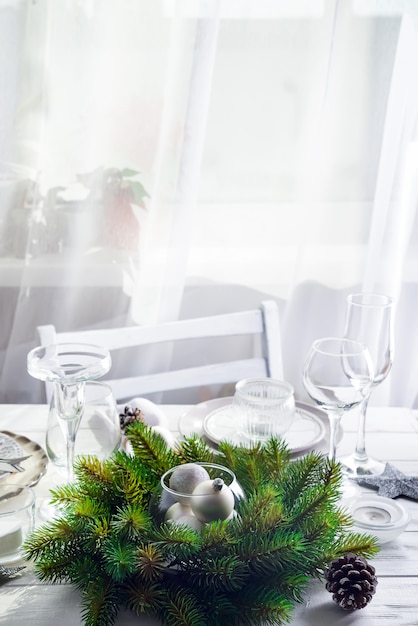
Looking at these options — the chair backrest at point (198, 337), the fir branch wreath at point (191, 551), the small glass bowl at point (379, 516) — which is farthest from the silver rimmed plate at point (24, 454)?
the small glass bowl at point (379, 516)

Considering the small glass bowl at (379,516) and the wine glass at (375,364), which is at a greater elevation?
the wine glass at (375,364)

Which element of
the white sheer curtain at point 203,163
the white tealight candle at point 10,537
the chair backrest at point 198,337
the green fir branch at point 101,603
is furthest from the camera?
the white sheer curtain at point 203,163

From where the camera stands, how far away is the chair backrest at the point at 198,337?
1505 millimetres

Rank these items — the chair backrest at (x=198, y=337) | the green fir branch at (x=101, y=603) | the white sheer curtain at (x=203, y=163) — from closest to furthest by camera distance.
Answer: the green fir branch at (x=101, y=603), the chair backrest at (x=198, y=337), the white sheer curtain at (x=203, y=163)

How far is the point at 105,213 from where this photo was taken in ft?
6.56

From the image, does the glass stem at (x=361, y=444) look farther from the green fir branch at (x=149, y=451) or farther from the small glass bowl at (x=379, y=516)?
the green fir branch at (x=149, y=451)

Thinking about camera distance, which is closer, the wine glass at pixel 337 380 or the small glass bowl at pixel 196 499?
the small glass bowl at pixel 196 499

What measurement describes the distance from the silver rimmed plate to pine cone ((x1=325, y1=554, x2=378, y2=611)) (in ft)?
Answer: 1.42

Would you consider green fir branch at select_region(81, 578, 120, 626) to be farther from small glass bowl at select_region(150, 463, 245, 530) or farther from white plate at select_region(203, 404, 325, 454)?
white plate at select_region(203, 404, 325, 454)

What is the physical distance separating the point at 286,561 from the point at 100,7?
1521 mm

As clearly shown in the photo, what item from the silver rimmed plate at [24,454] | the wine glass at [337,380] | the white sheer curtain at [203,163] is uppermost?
the white sheer curtain at [203,163]

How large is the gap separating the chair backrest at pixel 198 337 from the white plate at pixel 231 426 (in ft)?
0.76

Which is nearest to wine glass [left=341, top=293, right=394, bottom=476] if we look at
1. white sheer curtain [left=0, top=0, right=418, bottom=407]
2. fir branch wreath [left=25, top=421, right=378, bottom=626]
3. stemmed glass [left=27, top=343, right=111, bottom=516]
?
fir branch wreath [left=25, top=421, right=378, bottom=626]

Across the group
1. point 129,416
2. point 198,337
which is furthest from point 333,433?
point 198,337
